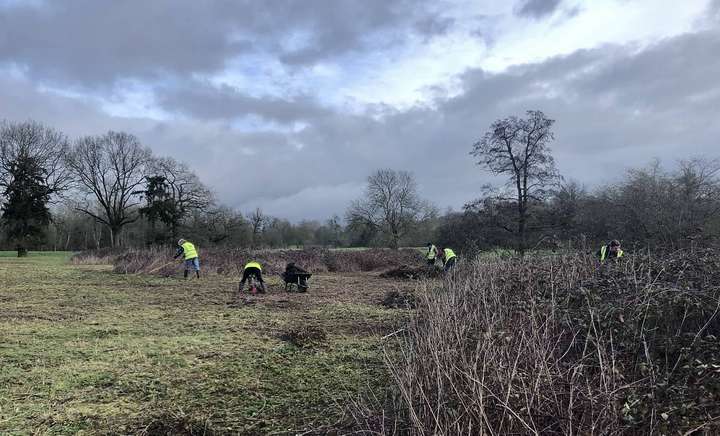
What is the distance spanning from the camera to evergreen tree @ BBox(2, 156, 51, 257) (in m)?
36.5

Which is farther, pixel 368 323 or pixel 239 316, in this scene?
pixel 239 316

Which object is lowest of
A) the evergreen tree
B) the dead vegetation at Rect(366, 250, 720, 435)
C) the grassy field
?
the grassy field

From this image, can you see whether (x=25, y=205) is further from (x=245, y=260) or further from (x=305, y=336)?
(x=305, y=336)

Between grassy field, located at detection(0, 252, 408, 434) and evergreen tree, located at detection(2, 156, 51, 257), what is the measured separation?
31883 millimetres

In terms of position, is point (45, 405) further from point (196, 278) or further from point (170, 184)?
point (170, 184)

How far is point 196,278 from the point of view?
1702 cm

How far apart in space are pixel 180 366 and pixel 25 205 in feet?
129

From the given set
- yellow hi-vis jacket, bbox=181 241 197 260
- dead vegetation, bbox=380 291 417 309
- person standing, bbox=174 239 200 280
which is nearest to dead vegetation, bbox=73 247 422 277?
person standing, bbox=174 239 200 280

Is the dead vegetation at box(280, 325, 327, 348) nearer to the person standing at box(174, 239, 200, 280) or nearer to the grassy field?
the grassy field

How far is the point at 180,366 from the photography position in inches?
215

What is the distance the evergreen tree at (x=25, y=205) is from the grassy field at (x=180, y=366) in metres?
31.9

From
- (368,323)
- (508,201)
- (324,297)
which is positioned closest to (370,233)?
(508,201)

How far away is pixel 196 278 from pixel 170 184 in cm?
3503

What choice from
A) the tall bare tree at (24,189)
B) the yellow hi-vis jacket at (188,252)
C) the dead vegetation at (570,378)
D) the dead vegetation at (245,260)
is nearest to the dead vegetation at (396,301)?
the dead vegetation at (570,378)
